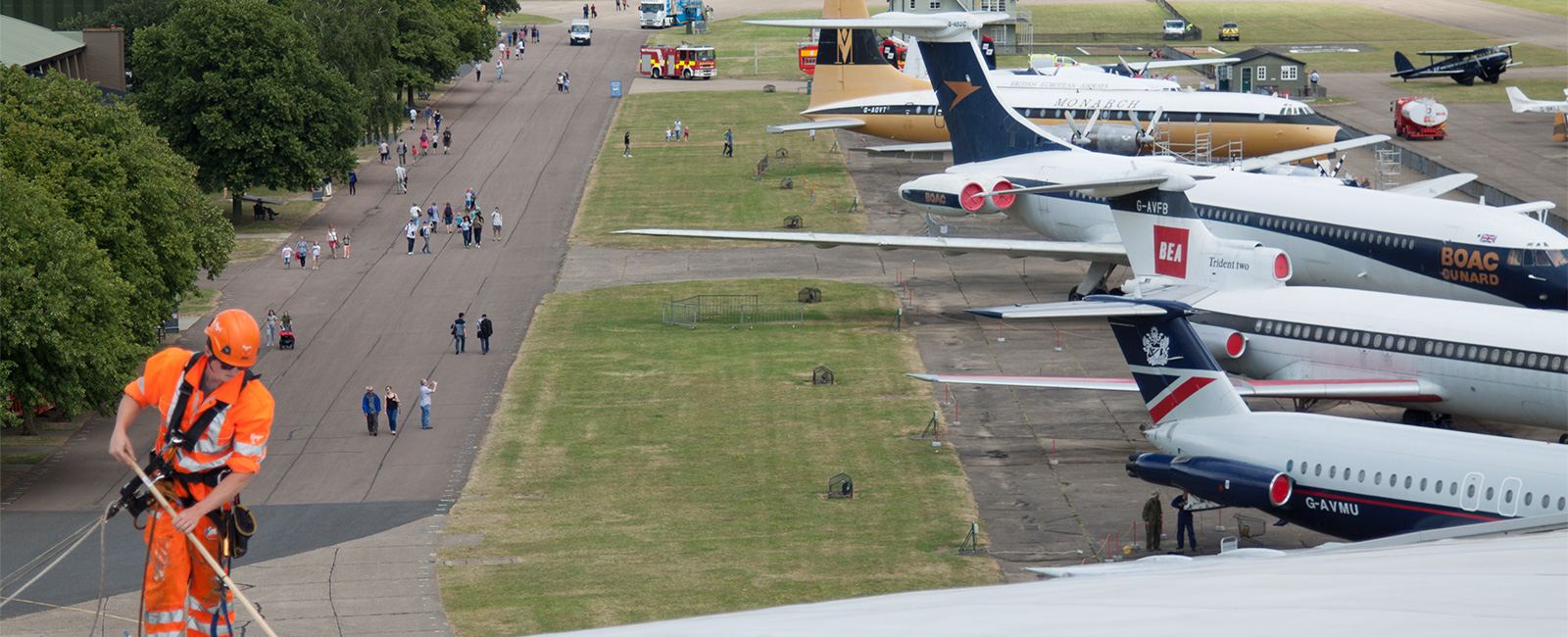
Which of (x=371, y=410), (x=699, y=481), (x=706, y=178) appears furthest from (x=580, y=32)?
(x=699, y=481)

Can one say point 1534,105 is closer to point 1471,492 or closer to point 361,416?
point 1471,492

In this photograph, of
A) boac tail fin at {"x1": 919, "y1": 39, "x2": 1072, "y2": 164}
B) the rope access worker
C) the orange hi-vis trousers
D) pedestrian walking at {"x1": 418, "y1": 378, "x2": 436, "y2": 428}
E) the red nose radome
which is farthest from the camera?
boac tail fin at {"x1": 919, "y1": 39, "x2": 1072, "y2": 164}

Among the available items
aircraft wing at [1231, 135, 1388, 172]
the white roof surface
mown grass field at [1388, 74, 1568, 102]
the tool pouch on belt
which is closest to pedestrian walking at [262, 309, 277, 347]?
aircraft wing at [1231, 135, 1388, 172]

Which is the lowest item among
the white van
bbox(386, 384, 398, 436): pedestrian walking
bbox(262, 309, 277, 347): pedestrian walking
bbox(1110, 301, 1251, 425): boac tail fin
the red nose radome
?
bbox(386, 384, 398, 436): pedestrian walking

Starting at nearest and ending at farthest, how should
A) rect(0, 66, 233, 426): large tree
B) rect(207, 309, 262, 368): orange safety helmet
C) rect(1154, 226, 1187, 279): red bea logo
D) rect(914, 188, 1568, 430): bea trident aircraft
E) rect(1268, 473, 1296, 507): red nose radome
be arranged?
rect(207, 309, 262, 368): orange safety helmet, rect(1268, 473, 1296, 507): red nose radome, rect(914, 188, 1568, 430): bea trident aircraft, rect(0, 66, 233, 426): large tree, rect(1154, 226, 1187, 279): red bea logo

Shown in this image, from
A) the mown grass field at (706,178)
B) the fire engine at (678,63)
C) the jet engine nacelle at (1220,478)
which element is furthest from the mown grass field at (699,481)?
the fire engine at (678,63)

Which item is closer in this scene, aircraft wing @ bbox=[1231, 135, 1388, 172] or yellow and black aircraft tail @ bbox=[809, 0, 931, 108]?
aircraft wing @ bbox=[1231, 135, 1388, 172]

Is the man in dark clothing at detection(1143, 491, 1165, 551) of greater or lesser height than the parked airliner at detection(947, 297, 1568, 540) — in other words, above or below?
below

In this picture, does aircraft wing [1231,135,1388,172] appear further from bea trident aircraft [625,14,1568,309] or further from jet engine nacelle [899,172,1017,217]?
jet engine nacelle [899,172,1017,217]

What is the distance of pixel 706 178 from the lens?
3418 inches

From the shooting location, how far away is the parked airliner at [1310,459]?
87.6 ft

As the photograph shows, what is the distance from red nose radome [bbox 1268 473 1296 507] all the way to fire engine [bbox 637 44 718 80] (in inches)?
4309

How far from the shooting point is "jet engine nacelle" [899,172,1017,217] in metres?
57.5

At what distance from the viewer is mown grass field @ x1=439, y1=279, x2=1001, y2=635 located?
31.0 meters
